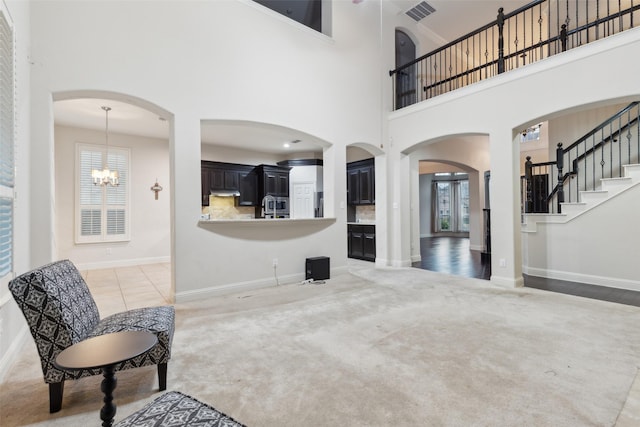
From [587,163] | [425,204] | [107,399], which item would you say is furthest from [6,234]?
[425,204]

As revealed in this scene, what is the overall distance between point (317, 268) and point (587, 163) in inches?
209

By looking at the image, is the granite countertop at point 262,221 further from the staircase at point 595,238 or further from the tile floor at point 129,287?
the staircase at point 595,238

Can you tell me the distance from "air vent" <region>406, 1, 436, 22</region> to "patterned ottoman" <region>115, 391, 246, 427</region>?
8227 mm

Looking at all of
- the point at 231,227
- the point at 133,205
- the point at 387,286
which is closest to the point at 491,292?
the point at 387,286

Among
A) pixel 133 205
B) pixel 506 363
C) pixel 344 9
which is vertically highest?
pixel 344 9

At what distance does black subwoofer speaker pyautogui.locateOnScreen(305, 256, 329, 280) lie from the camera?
521cm

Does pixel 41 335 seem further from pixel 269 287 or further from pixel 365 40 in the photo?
pixel 365 40

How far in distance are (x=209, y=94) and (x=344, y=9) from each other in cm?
337

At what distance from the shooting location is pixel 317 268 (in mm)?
5234

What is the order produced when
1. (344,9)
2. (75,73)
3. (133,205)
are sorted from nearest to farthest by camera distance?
(75,73)
(344,9)
(133,205)

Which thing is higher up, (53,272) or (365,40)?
(365,40)

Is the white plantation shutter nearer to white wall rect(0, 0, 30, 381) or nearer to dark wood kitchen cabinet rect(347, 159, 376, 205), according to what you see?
white wall rect(0, 0, 30, 381)

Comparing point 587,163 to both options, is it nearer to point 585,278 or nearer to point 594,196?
point 594,196

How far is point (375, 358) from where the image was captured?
2.47 metres
